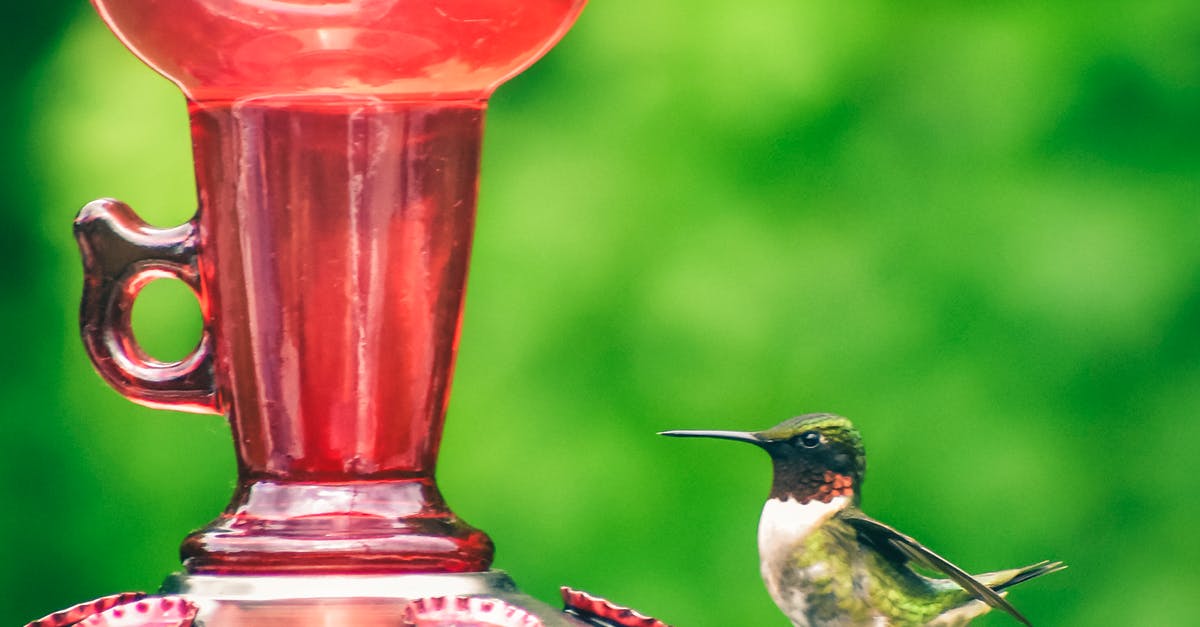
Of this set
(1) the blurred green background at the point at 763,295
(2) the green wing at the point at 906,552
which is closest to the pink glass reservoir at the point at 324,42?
(2) the green wing at the point at 906,552

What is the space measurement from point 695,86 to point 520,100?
261 mm

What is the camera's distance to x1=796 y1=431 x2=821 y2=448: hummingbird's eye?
4.89ft

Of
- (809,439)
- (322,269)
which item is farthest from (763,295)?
(322,269)

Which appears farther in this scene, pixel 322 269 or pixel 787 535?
pixel 787 535

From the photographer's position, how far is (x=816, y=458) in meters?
1.48

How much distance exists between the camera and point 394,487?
1.13m

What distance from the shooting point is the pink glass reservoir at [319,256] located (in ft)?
3.55

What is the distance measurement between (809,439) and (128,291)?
21.4 inches

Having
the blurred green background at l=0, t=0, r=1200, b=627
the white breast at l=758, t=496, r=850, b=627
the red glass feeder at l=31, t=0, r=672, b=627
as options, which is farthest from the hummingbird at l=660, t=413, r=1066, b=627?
the blurred green background at l=0, t=0, r=1200, b=627

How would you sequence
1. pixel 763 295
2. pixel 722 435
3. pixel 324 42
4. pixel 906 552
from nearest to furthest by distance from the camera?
1. pixel 324 42
2. pixel 722 435
3. pixel 906 552
4. pixel 763 295

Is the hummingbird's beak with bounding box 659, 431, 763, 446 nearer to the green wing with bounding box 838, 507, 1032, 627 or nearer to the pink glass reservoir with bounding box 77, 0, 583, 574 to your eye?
the green wing with bounding box 838, 507, 1032, 627

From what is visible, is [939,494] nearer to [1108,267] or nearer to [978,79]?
[1108,267]

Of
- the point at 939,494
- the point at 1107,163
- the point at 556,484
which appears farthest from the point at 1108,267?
the point at 556,484

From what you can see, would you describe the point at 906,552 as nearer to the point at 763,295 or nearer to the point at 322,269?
the point at 322,269
